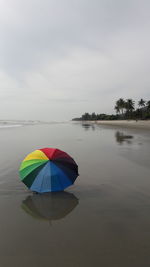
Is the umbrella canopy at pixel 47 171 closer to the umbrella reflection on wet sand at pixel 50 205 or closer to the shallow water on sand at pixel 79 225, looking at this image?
the umbrella reflection on wet sand at pixel 50 205

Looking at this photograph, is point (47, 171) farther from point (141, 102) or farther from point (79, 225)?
point (141, 102)

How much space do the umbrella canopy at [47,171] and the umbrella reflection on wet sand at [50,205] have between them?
29cm

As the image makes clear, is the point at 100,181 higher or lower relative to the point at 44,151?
lower

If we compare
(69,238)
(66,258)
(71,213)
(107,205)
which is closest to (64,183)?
(71,213)

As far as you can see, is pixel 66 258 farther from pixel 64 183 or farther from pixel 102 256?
pixel 64 183

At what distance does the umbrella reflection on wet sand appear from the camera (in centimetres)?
355

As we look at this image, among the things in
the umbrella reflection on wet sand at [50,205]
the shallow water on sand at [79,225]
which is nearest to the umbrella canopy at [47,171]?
the umbrella reflection on wet sand at [50,205]

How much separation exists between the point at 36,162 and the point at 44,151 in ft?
1.28

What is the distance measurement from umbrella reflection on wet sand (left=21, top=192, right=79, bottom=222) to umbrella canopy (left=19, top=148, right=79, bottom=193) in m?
0.29

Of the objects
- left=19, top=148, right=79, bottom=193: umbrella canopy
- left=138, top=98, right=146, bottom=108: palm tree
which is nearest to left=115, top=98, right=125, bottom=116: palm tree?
left=138, top=98, right=146, bottom=108: palm tree

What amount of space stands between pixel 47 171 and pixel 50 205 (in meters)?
0.80

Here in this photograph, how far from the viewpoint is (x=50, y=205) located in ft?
12.9

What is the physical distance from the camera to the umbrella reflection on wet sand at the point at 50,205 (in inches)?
140

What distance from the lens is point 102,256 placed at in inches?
97.2
